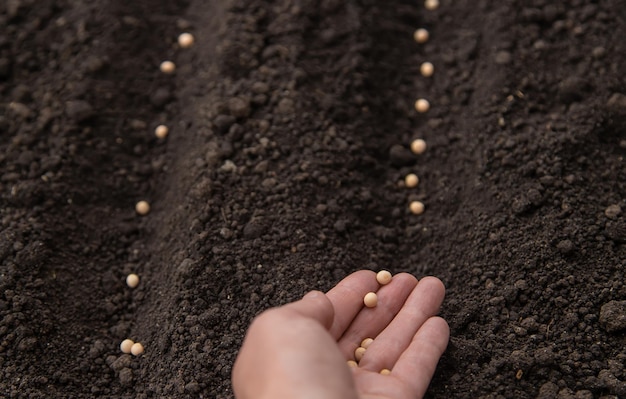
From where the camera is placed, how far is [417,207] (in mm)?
2586

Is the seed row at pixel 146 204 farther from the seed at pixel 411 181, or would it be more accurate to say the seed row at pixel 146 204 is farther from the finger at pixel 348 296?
the seed at pixel 411 181

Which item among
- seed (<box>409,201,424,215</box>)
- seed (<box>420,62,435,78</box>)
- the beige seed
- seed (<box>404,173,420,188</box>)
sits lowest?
seed (<box>409,201,424,215</box>)

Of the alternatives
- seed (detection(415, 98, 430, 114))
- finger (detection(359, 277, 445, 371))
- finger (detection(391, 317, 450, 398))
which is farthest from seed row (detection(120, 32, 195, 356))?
seed (detection(415, 98, 430, 114))

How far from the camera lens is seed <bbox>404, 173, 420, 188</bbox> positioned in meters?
2.65

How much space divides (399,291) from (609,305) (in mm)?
634

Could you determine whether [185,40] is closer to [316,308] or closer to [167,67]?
[167,67]

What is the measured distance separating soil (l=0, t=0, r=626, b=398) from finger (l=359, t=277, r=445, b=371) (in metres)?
0.16

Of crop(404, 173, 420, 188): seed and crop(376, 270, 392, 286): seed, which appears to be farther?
crop(404, 173, 420, 188): seed

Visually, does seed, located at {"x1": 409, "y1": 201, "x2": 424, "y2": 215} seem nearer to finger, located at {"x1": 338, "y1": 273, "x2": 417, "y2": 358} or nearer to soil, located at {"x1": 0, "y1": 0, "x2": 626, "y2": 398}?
soil, located at {"x1": 0, "y1": 0, "x2": 626, "y2": 398}

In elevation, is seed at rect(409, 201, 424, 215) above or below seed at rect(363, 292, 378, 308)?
below

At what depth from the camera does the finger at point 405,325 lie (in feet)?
6.39

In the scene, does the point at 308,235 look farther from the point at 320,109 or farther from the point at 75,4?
the point at 75,4

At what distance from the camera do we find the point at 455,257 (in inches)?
95.0

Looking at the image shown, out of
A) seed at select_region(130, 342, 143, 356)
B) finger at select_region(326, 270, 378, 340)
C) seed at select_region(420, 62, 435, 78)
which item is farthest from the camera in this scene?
seed at select_region(420, 62, 435, 78)
